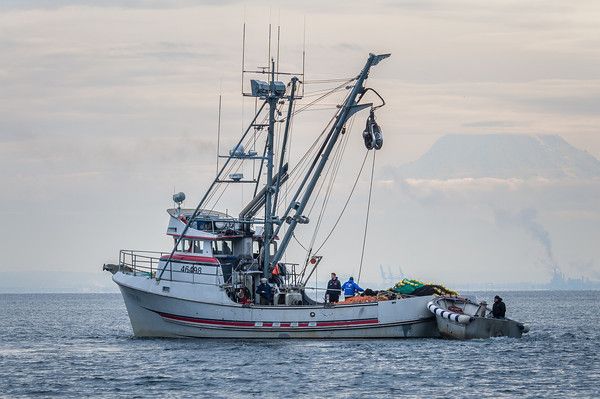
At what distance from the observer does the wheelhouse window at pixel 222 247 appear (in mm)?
46938

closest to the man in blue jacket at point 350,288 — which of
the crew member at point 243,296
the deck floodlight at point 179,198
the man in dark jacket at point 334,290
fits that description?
the man in dark jacket at point 334,290

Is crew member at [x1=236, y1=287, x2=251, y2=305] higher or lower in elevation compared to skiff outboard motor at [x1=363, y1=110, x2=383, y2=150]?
lower

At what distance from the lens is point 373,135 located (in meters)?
46.6

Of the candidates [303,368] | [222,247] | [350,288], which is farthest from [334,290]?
[303,368]

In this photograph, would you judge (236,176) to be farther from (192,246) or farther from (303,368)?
(303,368)

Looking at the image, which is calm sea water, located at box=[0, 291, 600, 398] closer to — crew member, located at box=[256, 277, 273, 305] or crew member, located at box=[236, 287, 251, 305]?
crew member, located at box=[236, 287, 251, 305]

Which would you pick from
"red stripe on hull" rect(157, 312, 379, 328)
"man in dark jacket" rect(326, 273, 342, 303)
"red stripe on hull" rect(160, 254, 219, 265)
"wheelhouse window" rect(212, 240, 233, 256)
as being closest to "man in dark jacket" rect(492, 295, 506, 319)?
"red stripe on hull" rect(157, 312, 379, 328)

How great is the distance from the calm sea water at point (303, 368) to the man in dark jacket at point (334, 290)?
7.15 feet

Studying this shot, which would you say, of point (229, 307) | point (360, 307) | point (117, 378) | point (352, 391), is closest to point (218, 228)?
point (229, 307)

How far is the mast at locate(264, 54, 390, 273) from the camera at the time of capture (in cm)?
4641

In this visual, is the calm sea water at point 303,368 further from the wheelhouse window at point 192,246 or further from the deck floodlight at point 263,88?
the deck floodlight at point 263,88

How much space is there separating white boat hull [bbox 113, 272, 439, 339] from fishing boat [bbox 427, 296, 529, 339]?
1.95ft

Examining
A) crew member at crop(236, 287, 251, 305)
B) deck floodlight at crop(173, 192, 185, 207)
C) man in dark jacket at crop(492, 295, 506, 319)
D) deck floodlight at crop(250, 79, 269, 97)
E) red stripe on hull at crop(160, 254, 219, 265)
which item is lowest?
man in dark jacket at crop(492, 295, 506, 319)

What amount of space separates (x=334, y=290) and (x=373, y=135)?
20.6 ft
